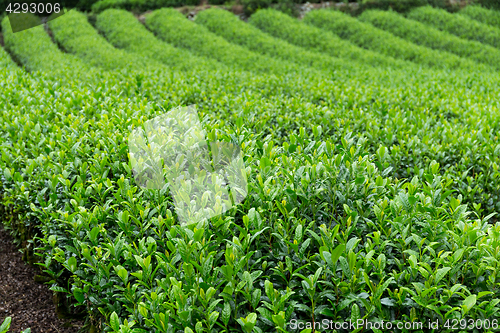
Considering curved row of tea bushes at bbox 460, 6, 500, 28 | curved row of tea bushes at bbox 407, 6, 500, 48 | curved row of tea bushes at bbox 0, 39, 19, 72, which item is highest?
curved row of tea bushes at bbox 460, 6, 500, 28

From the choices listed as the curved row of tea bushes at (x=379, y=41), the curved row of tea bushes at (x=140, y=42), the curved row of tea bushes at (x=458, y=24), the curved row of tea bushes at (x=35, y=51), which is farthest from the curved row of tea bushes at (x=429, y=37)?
the curved row of tea bushes at (x=35, y=51)

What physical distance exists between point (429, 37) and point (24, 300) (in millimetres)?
18961

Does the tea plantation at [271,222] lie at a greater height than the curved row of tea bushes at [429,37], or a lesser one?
lesser

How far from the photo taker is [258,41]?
17.2m

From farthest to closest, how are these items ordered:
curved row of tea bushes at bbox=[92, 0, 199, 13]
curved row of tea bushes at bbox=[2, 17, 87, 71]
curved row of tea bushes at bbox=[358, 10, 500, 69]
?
curved row of tea bushes at bbox=[92, 0, 199, 13]
curved row of tea bushes at bbox=[358, 10, 500, 69]
curved row of tea bushes at bbox=[2, 17, 87, 71]

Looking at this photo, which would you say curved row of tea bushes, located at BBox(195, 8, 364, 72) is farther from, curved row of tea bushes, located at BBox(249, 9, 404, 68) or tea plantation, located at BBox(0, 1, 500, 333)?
tea plantation, located at BBox(0, 1, 500, 333)

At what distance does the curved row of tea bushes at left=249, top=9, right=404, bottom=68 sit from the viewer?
586 inches

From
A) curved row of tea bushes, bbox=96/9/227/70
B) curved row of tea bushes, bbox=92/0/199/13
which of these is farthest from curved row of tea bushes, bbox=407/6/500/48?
curved row of tea bushes, bbox=92/0/199/13

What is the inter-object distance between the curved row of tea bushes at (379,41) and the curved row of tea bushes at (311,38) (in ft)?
2.76

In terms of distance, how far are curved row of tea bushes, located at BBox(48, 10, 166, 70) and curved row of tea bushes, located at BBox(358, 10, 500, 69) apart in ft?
41.3

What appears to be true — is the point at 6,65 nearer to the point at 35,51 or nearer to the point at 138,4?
the point at 35,51

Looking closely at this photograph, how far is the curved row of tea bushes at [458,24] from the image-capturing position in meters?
16.8

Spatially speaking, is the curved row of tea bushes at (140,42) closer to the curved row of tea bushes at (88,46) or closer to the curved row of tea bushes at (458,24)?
the curved row of tea bushes at (88,46)

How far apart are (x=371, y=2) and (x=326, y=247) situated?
2228 cm
